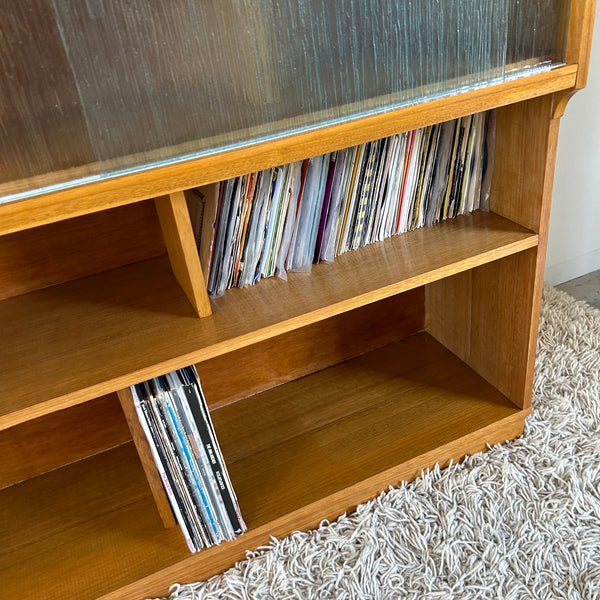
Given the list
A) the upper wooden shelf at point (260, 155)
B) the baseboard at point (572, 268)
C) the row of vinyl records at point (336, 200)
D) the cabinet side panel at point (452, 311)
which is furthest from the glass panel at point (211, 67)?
the baseboard at point (572, 268)

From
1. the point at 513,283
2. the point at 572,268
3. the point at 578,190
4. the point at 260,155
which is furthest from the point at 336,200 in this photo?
the point at 572,268

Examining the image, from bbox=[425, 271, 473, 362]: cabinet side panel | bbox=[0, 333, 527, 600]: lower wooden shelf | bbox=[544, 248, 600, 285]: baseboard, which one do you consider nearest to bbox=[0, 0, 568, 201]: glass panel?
bbox=[425, 271, 473, 362]: cabinet side panel

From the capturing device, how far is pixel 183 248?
81 cm

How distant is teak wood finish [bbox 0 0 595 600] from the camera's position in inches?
32.3

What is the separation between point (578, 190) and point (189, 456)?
4.03ft

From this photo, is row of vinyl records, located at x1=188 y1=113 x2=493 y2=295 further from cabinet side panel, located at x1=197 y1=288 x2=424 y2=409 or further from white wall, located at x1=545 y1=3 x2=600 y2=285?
white wall, located at x1=545 y1=3 x2=600 y2=285

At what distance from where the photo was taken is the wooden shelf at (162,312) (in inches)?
32.4

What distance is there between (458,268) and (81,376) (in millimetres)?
583

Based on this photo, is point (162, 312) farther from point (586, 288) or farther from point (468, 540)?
point (586, 288)

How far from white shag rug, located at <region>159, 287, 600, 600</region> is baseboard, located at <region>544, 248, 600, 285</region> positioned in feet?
1.96

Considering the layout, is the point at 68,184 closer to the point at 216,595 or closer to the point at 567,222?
the point at 216,595

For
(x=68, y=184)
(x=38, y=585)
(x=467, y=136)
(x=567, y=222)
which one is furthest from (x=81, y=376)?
(x=567, y=222)

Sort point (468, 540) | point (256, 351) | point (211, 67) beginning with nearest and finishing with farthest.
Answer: point (211, 67)
point (468, 540)
point (256, 351)

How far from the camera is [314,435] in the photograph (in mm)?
1187
